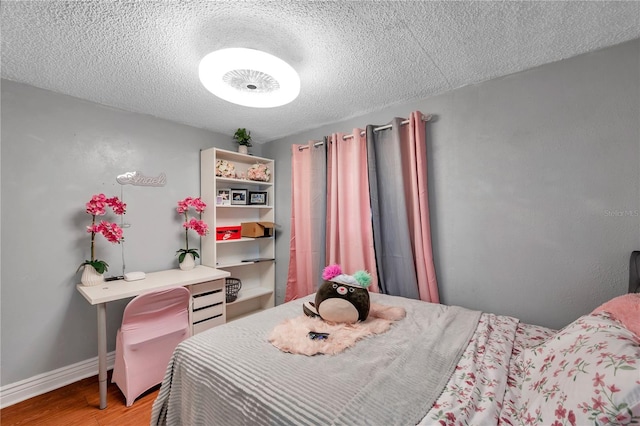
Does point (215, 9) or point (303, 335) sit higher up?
point (215, 9)

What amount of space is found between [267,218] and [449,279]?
219 cm

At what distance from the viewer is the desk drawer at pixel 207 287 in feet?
7.66

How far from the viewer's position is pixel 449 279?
2.07 meters

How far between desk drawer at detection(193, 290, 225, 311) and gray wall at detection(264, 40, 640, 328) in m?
1.97

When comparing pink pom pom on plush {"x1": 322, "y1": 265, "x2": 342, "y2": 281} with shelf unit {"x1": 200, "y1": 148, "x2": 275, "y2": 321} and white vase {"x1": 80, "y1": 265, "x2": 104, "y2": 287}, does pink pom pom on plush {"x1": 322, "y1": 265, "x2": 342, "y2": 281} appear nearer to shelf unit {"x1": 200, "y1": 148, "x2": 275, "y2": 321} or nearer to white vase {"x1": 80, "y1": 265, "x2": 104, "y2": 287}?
shelf unit {"x1": 200, "y1": 148, "x2": 275, "y2": 321}

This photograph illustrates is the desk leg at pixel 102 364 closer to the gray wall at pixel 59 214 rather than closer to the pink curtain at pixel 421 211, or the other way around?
the gray wall at pixel 59 214

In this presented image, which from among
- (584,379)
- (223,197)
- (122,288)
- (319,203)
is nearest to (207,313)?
(122,288)

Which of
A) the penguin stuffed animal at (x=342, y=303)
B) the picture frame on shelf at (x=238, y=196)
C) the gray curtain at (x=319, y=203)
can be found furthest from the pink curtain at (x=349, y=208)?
the picture frame on shelf at (x=238, y=196)

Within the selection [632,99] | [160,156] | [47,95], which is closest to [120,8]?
[47,95]

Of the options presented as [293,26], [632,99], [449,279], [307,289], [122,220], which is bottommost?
[307,289]

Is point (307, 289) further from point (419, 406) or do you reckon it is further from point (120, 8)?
point (120, 8)

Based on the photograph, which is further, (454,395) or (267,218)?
(267,218)

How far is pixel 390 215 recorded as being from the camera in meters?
2.31

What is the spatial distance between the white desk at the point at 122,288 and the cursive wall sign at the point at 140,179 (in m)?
0.85
